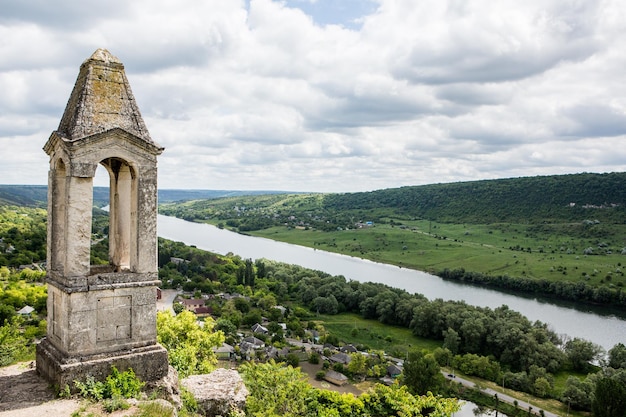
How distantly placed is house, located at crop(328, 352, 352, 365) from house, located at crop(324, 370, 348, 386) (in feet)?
8.60

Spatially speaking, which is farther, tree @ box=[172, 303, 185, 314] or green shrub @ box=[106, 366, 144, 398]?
tree @ box=[172, 303, 185, 314]

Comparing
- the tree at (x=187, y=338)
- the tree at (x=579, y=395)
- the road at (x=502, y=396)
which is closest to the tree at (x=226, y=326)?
the road at (x=502, y=396)

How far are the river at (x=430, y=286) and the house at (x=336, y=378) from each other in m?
26.5

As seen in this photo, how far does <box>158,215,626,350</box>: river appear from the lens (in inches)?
2156

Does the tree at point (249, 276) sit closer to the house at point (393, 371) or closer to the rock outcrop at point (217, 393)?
the house at point (393, 371)

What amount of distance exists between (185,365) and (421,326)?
42686 mm

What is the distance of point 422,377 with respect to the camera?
110 ft

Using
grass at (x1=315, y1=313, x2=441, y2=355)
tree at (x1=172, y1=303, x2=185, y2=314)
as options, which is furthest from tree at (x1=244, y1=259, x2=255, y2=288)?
tree at (x1=172, y1=303, x2=185, y2=314)

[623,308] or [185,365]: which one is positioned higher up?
[185,365]

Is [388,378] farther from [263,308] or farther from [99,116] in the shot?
[99,116]

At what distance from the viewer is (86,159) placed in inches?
332

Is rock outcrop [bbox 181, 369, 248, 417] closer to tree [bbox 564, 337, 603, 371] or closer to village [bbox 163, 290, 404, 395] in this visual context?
village [bbox 163, 290, 404, 395]

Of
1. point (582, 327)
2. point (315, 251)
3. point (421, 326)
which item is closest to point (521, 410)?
point (421, 326)

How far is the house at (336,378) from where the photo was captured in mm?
37469
